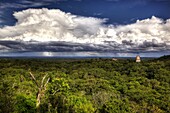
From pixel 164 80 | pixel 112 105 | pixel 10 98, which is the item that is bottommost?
pixel 164 80

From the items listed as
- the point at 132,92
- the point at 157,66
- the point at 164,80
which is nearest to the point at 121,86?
the point at 132,92

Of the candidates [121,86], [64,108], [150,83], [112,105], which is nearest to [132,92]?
[121,86]

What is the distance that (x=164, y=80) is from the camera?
158750 mm

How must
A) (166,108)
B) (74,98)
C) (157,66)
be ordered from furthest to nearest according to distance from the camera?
(157,66), (166,108), (74,98)

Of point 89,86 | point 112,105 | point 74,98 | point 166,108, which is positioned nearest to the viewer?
point 74,98

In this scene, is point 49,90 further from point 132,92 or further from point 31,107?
point 132,92

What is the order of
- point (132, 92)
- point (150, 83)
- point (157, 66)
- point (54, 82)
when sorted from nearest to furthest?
point (54, 82)
point (132, 92)
point (150, 83)
point (157, 66)

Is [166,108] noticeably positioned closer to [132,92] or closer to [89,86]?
[132,92]

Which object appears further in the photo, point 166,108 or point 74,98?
point 166,108

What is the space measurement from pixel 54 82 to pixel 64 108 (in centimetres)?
479

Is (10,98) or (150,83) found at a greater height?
(10,98)

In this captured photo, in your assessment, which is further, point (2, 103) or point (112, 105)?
point (112, 105)

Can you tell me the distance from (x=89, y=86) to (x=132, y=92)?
751 inches

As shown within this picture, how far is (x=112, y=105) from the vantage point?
5625 cm
